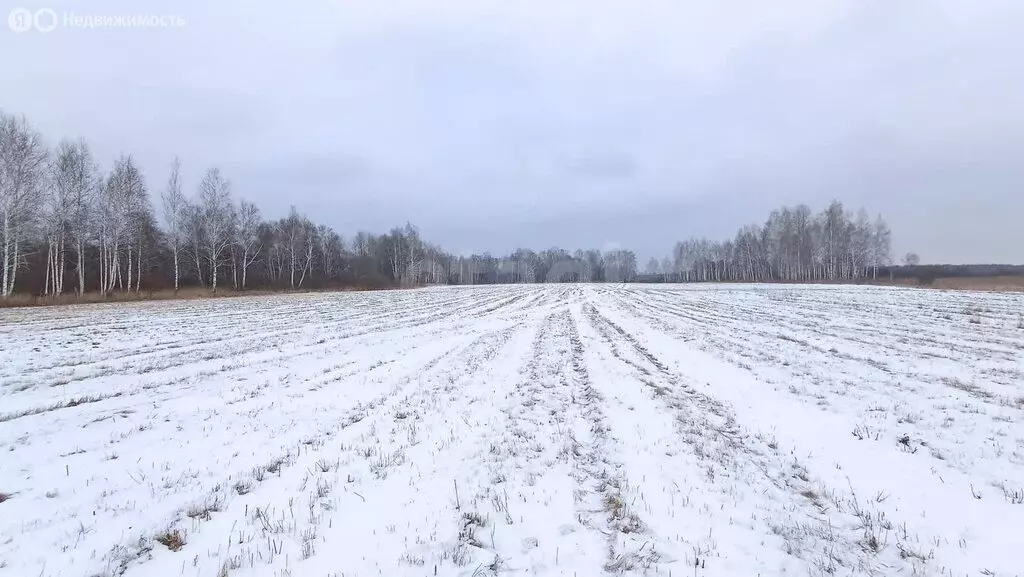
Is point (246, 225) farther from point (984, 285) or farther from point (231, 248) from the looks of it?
point (984, 285)

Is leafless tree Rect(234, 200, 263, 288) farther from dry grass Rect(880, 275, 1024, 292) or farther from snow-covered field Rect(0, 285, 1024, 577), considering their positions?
dry grass Rect(880, 275, 1024, 292)

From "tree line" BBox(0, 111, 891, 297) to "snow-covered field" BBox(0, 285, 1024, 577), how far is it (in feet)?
114

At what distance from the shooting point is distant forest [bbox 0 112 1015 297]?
116 ft

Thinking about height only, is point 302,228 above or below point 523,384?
above

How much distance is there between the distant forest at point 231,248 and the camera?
3547cm

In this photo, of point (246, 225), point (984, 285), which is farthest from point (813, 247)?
A: point (246, 225)

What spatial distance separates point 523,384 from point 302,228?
8027 centimetres

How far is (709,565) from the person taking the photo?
376 centimetres

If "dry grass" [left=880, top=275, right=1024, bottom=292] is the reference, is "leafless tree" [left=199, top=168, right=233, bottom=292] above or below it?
above

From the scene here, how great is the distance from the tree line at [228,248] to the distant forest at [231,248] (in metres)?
0.16

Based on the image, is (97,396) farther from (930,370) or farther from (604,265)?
(604,265)

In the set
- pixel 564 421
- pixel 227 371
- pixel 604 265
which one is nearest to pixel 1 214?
pixel 227 371

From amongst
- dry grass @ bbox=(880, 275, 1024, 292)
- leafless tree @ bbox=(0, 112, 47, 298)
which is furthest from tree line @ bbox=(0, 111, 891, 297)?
dry grass @ bbox=(880, 275, 1024, 292)

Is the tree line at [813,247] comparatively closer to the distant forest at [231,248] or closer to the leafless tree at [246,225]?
the distant forest at [231,248]
